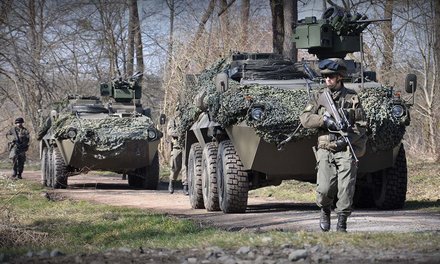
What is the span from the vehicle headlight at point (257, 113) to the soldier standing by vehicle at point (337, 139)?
2083mm

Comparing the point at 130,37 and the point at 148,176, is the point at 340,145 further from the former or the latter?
the point at 130,37

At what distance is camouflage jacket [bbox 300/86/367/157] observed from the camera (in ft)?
29.6

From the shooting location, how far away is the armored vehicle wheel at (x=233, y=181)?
11852mm

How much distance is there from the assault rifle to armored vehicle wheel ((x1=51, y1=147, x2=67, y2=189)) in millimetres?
11486

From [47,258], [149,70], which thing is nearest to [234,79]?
[47,258]

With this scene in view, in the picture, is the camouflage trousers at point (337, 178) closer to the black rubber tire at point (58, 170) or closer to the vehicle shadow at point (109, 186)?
the vehicle shadow at point (109, 186)

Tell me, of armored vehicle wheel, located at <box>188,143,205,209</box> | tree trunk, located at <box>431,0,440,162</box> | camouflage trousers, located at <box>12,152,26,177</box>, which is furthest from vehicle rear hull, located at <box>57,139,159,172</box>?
tree trunk, located at <box>431,0,440,162</box>

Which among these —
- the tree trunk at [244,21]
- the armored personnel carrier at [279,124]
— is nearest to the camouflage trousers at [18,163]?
the tree trunk at [244,21]

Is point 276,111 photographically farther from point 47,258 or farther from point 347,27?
point 47,258

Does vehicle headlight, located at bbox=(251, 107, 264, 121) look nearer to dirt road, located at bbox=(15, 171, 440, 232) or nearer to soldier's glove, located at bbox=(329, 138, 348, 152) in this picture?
dirt road, located at bbox=(15, 171, 440, 232)

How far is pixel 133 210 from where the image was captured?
1309 centimetres

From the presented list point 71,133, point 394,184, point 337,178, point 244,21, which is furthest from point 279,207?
point 244,21

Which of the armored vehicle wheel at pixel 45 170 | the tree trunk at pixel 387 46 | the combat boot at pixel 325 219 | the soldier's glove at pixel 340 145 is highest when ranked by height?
the tree trunk at pixel 387 46

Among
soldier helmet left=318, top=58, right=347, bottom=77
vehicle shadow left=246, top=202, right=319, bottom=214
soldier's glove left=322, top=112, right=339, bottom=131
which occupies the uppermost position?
soldier helmet left=318, top=58, right=347, bottom=77
